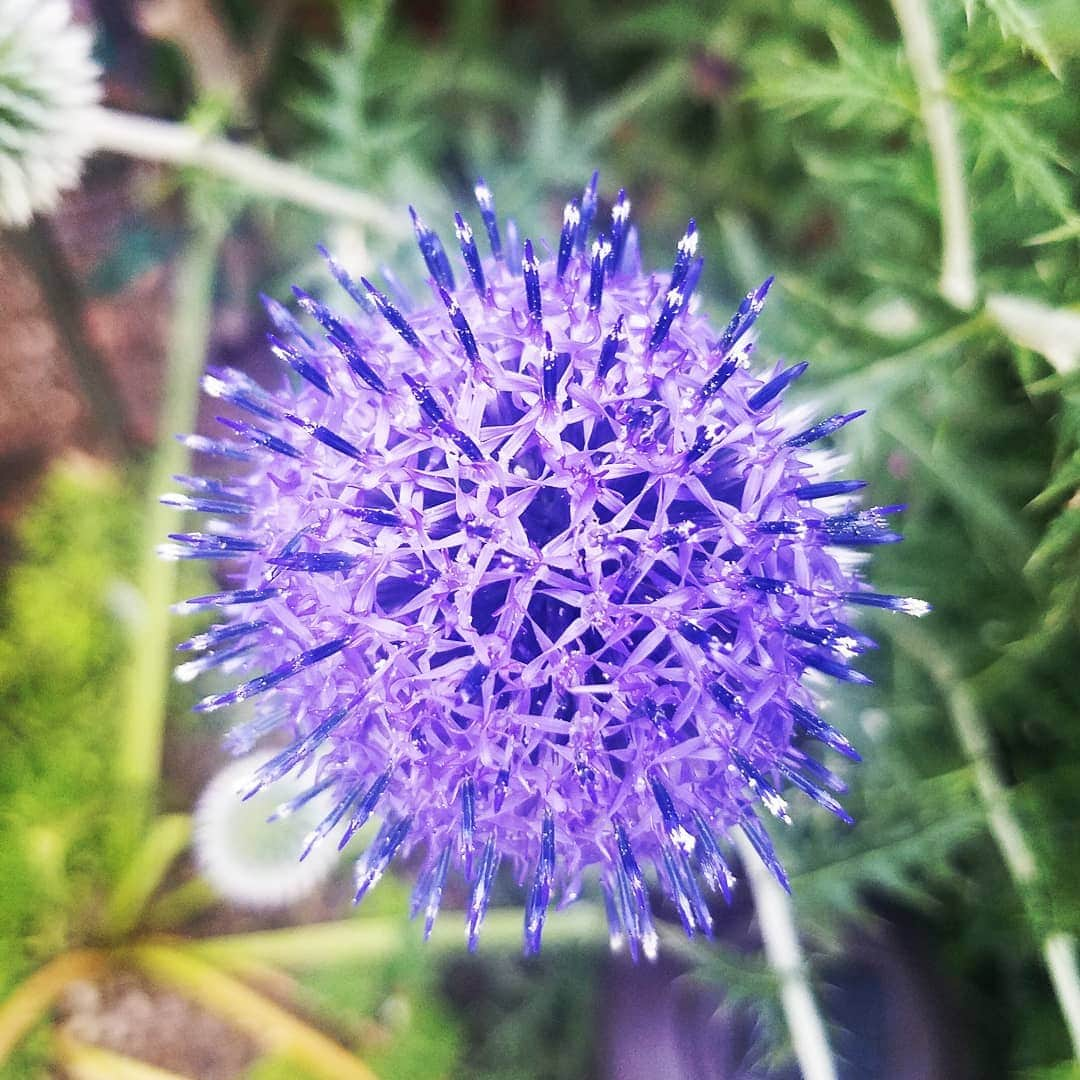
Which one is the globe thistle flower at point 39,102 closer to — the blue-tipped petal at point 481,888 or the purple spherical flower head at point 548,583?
the purple spherical flower head at point 548,583

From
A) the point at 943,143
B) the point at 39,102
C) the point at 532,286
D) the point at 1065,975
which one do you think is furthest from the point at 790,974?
the point at 39,102

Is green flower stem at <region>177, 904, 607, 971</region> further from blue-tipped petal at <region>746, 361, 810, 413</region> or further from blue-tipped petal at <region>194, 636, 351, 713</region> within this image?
blue-tipped petal at <region>746, 361, 810, 413</region>

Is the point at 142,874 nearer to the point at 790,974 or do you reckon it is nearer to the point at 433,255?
the point at 790,974

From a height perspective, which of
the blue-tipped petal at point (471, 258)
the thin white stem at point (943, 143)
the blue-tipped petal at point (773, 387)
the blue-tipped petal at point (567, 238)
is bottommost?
the blue-tipped petal at point (773, 387)

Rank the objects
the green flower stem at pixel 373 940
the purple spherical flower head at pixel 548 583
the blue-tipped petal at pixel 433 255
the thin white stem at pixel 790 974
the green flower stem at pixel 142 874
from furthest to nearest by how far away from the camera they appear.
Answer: the green flower stem at pixel 142 874 < the green flower stem at pixel 373 940 < the thin white stem at pixel 790 974 < the blue-tipped petal at pixel 433 255 < the purple spherical flower head at pixel 548 583

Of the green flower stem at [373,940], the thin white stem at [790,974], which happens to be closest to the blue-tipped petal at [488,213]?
the thin white stem at [790,974]
